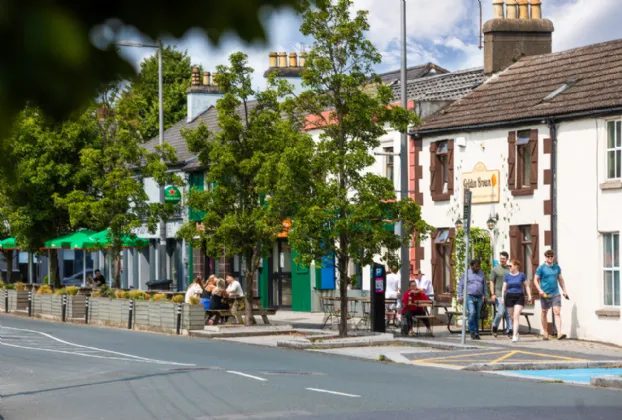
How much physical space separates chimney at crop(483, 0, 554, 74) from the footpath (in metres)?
8.51

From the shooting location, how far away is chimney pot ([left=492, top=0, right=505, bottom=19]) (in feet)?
116

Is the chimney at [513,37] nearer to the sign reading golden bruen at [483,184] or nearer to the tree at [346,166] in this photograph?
the sign reading golden bruen at [483,184]

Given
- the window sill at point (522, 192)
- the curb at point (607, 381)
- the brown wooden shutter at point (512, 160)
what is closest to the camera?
the curb at point (607, 381)

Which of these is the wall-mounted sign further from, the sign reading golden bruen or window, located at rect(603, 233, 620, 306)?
window, located at rect(603, 233, 620, 306)

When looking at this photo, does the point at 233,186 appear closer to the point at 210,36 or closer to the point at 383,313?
the point at 383,313

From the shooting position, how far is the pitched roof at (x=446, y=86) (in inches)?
1421

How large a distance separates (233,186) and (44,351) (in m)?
8.05

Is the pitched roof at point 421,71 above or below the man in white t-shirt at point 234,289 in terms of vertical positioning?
above

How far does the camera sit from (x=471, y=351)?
2361 cm

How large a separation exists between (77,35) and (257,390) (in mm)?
14923

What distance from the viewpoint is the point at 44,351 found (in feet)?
86.1

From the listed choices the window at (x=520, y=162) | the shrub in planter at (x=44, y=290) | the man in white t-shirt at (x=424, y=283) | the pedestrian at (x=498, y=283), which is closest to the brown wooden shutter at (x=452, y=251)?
the man in white t-shirt at (x=424, y=283)

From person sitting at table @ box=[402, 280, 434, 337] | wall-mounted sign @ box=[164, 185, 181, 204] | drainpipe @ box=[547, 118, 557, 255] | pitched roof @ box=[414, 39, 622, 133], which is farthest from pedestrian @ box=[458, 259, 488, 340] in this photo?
wall-mounted sign @ box=[164, 185, 181, 204]

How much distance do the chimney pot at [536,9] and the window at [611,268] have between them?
10484mm
